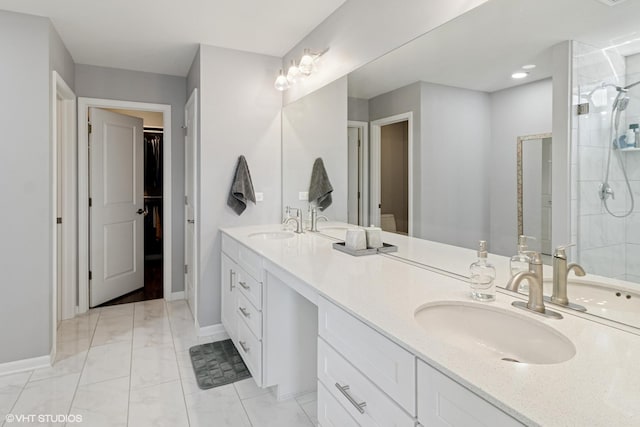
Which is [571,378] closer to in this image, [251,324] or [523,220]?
[523,220]

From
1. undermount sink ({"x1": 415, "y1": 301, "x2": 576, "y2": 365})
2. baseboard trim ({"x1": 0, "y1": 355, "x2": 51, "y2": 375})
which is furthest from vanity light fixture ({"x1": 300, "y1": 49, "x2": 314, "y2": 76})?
baseboard trim ({"x1": 0, "y1": 355, "x2": 51, "y2": 375})

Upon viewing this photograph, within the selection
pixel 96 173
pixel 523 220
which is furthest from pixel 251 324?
pixel 96 173

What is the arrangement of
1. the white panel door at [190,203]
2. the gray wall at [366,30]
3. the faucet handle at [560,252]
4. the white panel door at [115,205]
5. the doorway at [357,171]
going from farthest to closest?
the white panel door at [115,205]
the white panel door at [190,203]
the doorway at [357,171]
the gray wall at [366,30]
the faucet handle at [560,252]

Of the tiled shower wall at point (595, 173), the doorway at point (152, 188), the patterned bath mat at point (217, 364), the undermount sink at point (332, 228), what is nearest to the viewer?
the tiled shower wall at point (595, 173)

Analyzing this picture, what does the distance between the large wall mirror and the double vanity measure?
0.53 feet

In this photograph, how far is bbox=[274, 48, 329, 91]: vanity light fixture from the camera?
260 cm

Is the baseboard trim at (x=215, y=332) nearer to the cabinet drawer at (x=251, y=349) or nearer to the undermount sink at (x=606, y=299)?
the cabinet drawer at (x=251, y=349)

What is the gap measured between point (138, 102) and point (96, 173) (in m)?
0.82

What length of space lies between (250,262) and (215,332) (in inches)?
45.0

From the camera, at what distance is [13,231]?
7.82ft

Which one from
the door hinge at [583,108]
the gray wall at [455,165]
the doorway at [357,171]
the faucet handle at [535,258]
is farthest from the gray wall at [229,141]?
the door hinge at [583,108]

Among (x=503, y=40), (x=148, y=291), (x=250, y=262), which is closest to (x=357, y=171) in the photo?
(x=250, y=262)

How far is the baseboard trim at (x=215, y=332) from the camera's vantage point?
2.99 m

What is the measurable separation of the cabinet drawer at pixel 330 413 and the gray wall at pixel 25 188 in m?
2.13
